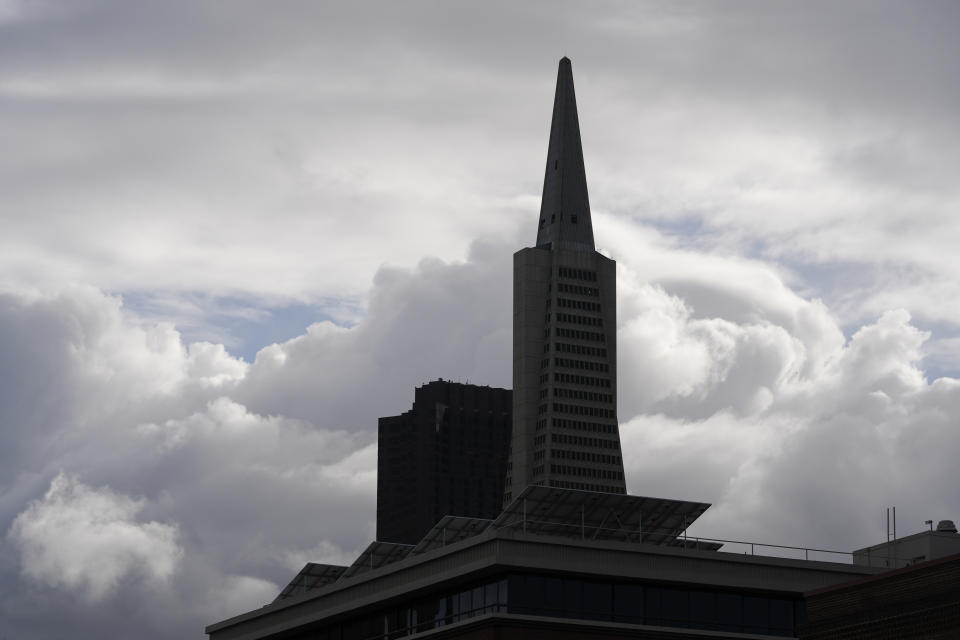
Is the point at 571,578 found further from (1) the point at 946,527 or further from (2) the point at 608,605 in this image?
(1) the point at 946,527

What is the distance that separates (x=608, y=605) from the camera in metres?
89.2

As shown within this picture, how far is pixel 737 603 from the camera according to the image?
3625 inches

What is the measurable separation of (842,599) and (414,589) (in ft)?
89.5

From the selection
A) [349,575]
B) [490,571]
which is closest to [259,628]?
[349,575]

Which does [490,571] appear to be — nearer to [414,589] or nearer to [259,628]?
[414,589]

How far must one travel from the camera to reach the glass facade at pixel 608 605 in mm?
87625

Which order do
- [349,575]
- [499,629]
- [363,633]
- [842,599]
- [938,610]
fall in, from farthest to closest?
[349,575] < [363,633] < [499,629] < [842,599] < [938,610]

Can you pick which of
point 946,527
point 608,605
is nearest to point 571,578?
point 608,605

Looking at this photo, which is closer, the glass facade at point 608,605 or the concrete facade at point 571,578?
the concrete facade at point 571,578

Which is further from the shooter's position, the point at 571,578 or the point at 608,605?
the point at 608,605

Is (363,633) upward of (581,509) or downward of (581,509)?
downward

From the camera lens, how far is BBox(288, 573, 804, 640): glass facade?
287 feet

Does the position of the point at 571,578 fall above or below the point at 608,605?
above

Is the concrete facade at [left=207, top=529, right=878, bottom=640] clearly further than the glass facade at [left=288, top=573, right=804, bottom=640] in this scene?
No
